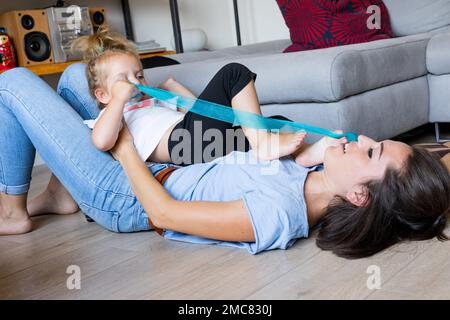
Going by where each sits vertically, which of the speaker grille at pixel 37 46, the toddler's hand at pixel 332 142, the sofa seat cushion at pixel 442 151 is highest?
the speaker grille at pixel 37 46

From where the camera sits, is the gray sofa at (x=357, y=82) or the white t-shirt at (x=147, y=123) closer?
the white t-shirt at (x=147, y=123)

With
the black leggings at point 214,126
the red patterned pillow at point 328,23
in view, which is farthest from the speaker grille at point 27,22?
the black leggings at point 214,126

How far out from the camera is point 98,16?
2.78m

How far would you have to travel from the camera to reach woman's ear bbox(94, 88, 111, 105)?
1.42 metres

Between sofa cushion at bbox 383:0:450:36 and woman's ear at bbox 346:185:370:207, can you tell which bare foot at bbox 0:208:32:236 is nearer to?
woman's ear at bbox 346:185:370:207

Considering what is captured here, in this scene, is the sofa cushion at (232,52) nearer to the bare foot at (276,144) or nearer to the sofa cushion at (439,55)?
the sofa cushion at (439,55)

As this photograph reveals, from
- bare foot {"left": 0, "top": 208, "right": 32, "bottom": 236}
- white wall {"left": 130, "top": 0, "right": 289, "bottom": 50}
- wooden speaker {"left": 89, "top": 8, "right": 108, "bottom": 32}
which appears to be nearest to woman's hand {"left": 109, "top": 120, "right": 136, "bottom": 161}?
bare foot {"left": 0, "top": 208, "right": 32, "bottom": 236}

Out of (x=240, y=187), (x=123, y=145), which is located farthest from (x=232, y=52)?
(x=240, y=187)

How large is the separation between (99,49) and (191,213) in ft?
1.94

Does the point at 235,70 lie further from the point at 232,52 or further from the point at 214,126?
the point at 232,52

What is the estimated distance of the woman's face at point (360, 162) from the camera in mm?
1035

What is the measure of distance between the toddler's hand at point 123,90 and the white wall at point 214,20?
202 cm

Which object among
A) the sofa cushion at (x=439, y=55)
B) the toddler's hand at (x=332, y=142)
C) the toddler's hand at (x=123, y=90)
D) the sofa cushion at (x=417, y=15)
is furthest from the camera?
the sofa cushion at (x=417, y=15)

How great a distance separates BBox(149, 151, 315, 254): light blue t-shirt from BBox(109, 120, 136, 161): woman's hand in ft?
0.28
